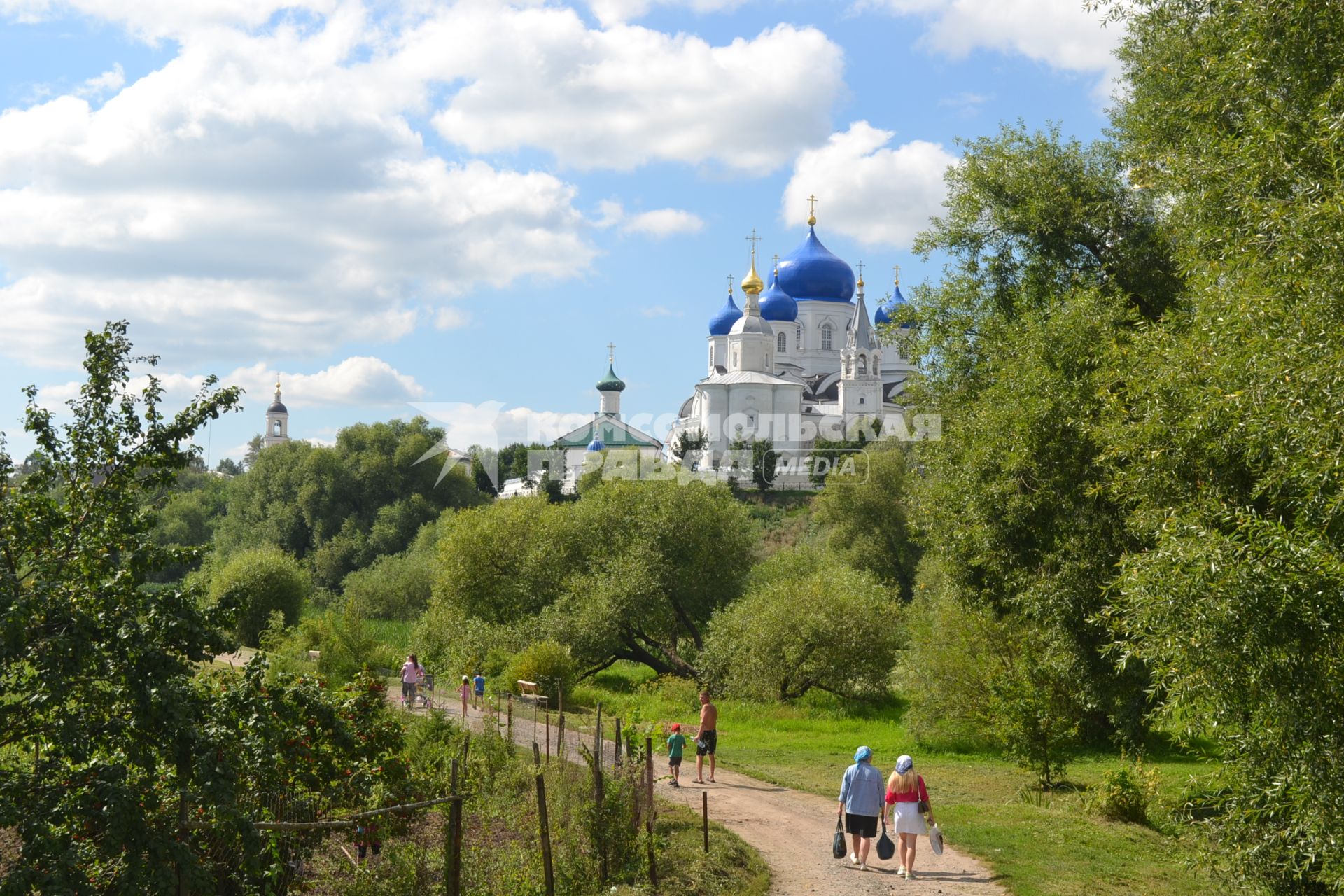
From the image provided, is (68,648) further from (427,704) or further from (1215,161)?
(427,704)

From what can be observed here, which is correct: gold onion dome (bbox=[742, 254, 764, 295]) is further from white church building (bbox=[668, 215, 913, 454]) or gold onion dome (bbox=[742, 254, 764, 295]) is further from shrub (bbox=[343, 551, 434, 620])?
shrub (bbox=[343, 551, 434, 620])

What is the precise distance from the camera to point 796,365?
252 feet

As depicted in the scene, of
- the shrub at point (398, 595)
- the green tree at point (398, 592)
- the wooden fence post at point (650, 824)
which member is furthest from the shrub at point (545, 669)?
the shrub at point (398, 595)

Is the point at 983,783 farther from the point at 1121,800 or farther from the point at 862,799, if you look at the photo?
the point at 862,799

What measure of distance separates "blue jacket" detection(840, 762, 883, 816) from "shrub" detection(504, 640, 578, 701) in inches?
496

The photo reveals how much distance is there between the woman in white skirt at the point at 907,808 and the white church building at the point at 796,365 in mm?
60887

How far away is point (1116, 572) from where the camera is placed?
40.4 ft

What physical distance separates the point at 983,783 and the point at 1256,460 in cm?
738

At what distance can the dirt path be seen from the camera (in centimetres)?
926

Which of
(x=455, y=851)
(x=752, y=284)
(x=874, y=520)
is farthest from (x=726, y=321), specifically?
(x=455, y=851)

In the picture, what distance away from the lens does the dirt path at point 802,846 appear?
9.26 meters

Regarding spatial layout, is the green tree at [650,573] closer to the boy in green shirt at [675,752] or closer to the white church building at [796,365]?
the boy in green shirt at [675,752]

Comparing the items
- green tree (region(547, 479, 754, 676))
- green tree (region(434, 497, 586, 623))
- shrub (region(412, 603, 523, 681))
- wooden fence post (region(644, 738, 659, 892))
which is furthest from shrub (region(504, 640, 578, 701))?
wooden fence post (region(644, 738, 659, 892))

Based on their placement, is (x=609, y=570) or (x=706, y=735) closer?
(x=706, y=735)
